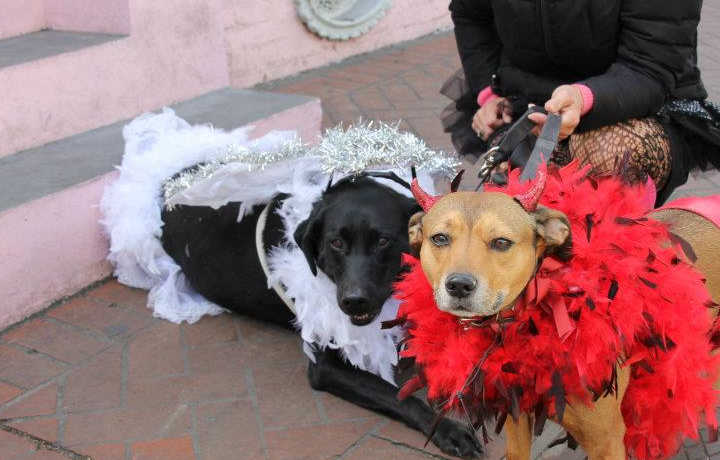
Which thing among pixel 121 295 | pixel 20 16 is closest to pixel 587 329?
pixel 121 295

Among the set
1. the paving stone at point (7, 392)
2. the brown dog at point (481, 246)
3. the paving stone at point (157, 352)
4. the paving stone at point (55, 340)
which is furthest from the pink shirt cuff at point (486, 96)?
the paving stone at point (7, 392)

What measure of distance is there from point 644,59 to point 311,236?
52.8 inches

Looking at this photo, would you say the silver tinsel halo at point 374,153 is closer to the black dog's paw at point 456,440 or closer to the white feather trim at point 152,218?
the white feather trim at point 152,218

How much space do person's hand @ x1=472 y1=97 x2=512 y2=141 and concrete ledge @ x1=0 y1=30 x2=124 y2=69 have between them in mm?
2548

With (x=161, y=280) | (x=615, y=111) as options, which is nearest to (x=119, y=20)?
(x=161, y=280)

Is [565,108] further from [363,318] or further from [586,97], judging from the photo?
[363,318]

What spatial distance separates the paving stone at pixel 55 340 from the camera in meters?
3.84

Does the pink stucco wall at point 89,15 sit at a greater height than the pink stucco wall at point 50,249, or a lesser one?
greater

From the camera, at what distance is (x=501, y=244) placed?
2094 millimetres

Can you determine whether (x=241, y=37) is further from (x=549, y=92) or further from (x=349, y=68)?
(x=549, y=92)

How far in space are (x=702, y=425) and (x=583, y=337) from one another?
4.36 ft

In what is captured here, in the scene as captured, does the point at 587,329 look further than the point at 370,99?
No

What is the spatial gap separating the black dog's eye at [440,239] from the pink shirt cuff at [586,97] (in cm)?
106

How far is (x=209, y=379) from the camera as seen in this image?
3.66 meters
